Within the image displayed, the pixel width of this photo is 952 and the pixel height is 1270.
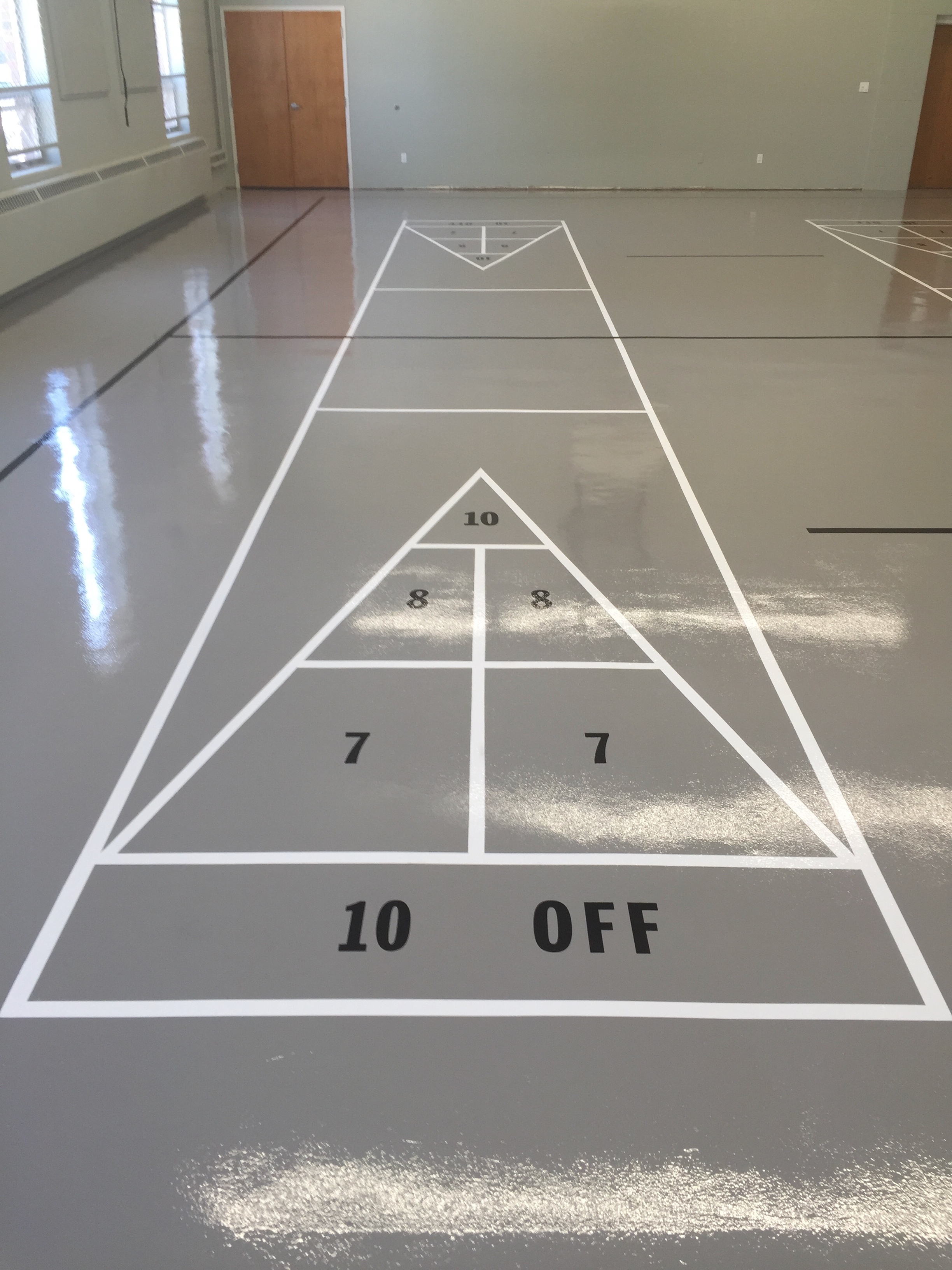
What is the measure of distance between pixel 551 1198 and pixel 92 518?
3.74m

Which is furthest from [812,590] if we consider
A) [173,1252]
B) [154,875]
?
[173,1252]

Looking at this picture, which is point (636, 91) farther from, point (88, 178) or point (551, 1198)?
point (551, 1198)

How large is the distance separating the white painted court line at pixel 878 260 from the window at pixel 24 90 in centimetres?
810

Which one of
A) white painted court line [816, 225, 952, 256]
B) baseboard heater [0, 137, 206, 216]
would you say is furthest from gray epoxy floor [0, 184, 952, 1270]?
white painted court line [816, 225, 952, 256]

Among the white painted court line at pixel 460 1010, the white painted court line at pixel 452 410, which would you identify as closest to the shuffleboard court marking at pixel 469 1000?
the white painted court line at pixel 460 1010

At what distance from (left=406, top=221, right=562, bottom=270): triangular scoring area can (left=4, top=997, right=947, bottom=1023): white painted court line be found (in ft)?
28.2

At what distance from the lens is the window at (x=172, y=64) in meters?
12.3

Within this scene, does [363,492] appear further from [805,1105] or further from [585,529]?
[805,1105]

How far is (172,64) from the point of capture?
1279cm

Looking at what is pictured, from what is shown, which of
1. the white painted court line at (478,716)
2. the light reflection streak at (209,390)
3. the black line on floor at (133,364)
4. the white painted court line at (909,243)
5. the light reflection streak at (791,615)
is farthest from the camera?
the white painted court line at (909,243)

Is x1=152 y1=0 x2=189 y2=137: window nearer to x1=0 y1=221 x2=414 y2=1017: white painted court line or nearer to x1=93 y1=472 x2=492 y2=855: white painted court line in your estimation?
x1=0 y1=221 x2=414 y2=1017: white painted court line

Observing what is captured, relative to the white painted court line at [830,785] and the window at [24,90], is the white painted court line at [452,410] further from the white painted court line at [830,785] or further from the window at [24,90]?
the window at [24,90]

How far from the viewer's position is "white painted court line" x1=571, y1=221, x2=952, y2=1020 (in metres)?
2.39

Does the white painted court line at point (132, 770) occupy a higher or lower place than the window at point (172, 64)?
lower
